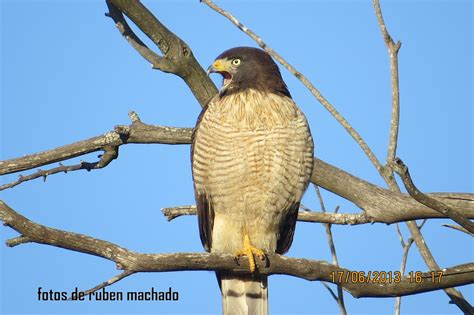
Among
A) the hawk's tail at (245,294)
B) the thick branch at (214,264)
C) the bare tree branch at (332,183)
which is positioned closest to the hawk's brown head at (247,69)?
the bare tree branch at (332,183)

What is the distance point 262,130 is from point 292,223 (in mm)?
952

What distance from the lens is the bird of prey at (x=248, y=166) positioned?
5492mm

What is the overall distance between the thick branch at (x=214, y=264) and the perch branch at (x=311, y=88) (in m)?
0.86

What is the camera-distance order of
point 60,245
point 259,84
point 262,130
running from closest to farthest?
point 60,245, point 262,130, point 259,84

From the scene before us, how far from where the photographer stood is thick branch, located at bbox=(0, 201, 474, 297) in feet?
12.7

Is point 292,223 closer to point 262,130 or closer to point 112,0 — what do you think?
point 262,130

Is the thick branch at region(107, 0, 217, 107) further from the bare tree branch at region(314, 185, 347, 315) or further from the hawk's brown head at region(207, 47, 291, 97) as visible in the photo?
the bare tree branch at region(314, 185, 347, 315)

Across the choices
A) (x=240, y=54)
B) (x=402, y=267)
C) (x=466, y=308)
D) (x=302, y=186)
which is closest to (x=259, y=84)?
(x=240, y=54)

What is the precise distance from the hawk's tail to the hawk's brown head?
1.50 meters

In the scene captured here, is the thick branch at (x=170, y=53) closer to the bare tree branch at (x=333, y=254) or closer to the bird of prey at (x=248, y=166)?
the bird of prey at (x=248, y=166)

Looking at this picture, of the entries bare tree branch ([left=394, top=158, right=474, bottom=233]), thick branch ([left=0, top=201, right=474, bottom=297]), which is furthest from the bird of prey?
bare tree branch ([left=394, top=158, right=474, bottom=233])

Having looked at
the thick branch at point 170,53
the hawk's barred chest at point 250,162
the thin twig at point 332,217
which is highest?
the thick branch at point 170,53

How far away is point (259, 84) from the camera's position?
5.92m

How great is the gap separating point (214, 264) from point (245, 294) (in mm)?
1446
